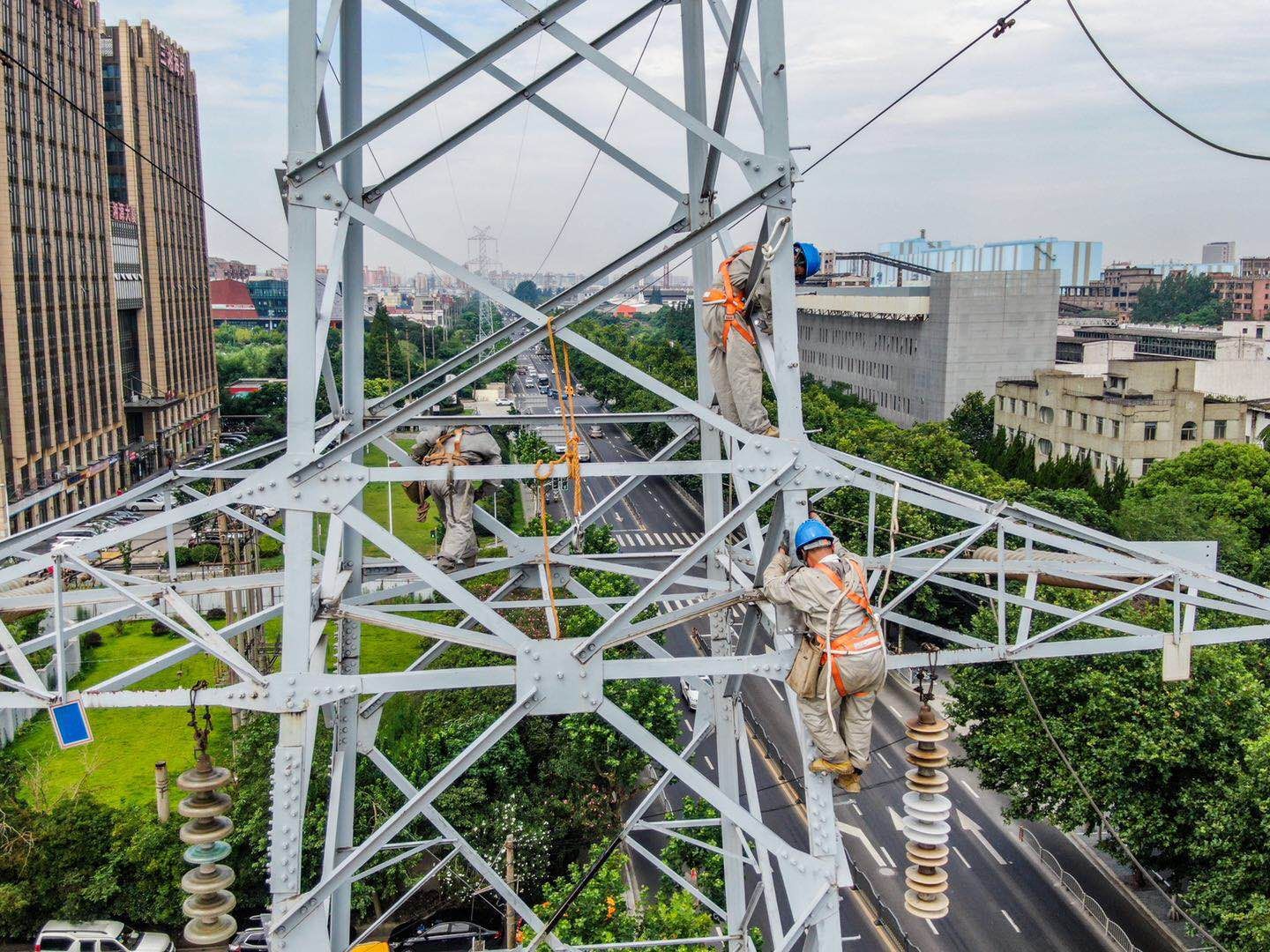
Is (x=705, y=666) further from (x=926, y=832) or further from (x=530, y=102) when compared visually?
(x=530, y=102)

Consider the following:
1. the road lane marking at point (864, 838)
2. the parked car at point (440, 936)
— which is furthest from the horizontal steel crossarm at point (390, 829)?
the road lane marking at point (864, 838)

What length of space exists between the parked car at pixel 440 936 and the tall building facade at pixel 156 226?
189 feet

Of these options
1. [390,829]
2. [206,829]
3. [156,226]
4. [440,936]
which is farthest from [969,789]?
[156,226]

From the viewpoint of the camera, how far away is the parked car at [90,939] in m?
26.3

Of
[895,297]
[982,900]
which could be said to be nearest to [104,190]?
[895,297]

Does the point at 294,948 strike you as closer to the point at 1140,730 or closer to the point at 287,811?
the point at 287,811

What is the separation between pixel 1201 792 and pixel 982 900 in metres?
7.39

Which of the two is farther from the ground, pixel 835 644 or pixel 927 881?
pixel 835 644

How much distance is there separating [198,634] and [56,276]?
205ft

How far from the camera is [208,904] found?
359 inches

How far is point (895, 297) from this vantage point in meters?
86.8

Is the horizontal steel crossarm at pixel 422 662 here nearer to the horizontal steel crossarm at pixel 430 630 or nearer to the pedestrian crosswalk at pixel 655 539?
the horizontal steel crossarm at pixel 430 630

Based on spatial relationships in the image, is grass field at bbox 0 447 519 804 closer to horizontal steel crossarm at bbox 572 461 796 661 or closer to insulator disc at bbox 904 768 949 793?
horizontal steel crossarm at bbox 572 461 796 661

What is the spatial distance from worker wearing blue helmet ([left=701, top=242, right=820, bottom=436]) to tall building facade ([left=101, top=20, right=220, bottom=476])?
70164 millimetres
